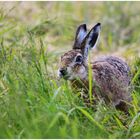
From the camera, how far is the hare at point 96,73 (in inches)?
245

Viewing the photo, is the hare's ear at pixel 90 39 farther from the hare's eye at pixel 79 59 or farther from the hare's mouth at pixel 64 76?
the hare's mouth at pixel 64 76

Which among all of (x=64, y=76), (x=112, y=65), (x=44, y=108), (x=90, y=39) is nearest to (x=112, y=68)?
(x=112, y=65)

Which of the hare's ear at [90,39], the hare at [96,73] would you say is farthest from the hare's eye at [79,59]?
the hare's ear at [90,39]

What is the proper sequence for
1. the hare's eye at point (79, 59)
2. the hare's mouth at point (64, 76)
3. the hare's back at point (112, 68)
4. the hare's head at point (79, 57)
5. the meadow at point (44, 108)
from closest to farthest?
the meadow at point (44, 108) → the hare's mouth at point (64, 76) → the hare's head at point (79, 57) → the hare's eye at point (79, 59) → the hare's back at point (112, 68)

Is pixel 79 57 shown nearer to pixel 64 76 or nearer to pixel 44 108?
pixel 64 76

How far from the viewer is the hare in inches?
245

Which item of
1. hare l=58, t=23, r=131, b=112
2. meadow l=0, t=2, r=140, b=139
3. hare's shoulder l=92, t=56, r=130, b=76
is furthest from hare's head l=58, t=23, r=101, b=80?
hare's shoulder l=92, t=56, r=130, b=76

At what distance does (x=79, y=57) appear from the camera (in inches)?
250

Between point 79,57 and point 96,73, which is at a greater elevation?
point 79,57

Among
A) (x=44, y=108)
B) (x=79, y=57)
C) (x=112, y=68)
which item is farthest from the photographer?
(x=112, y=68)

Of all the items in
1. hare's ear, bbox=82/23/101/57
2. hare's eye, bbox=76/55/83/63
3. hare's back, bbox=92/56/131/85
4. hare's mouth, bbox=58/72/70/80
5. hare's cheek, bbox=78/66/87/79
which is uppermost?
hare's ear, bbox=82/23/101/57

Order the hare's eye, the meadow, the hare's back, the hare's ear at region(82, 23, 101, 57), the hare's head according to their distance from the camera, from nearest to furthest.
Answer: the meadow
the hare's head
the hare's eye
the hare's ear at region(82, 23, 101, 57)
the hare's back

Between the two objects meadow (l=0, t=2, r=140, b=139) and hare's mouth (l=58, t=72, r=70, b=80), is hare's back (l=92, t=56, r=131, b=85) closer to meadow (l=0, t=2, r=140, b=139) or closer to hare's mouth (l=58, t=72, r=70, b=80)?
meadow (l=0, t=2, r=140, b=139)

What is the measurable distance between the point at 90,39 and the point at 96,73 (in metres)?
0.35
